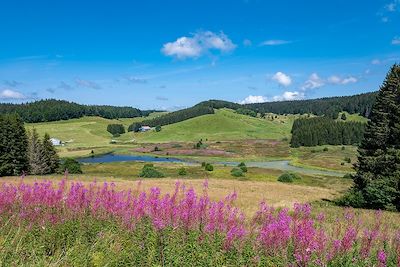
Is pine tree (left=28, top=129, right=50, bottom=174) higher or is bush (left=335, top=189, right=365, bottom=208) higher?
pine tree (left=28, top=129, right=50, bottom=174)

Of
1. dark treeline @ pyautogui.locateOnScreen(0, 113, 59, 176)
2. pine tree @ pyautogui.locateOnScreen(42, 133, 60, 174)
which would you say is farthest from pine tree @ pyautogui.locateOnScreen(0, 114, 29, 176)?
pine tree @ pyautogui.locateOnScreen(42, 133, 60, 174)

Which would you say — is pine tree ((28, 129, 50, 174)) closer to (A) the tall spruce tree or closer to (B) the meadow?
(A) the tall spruce tree

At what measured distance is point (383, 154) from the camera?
105 feet

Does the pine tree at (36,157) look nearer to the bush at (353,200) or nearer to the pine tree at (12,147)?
the pine tree at (12,147)

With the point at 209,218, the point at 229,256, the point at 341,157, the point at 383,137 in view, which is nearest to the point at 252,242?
the point at 229,256

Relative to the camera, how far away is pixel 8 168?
66.9 metres

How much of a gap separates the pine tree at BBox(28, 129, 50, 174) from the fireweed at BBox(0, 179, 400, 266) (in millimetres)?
66407

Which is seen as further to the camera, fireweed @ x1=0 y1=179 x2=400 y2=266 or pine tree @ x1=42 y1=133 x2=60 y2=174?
pine tree @ x1=42 y1=133 x2=60 y2=174

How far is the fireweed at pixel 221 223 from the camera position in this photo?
6.10 m

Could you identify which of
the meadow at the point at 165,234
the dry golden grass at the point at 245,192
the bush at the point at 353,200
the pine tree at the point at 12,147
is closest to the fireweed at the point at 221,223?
the meadow at the point at 165,234

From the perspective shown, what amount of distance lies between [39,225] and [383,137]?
32.2m

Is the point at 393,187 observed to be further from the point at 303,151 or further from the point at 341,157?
the point at 303,151

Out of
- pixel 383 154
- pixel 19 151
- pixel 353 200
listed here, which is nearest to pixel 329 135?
pixel 19 151

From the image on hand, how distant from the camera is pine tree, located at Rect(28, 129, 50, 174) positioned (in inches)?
2751
